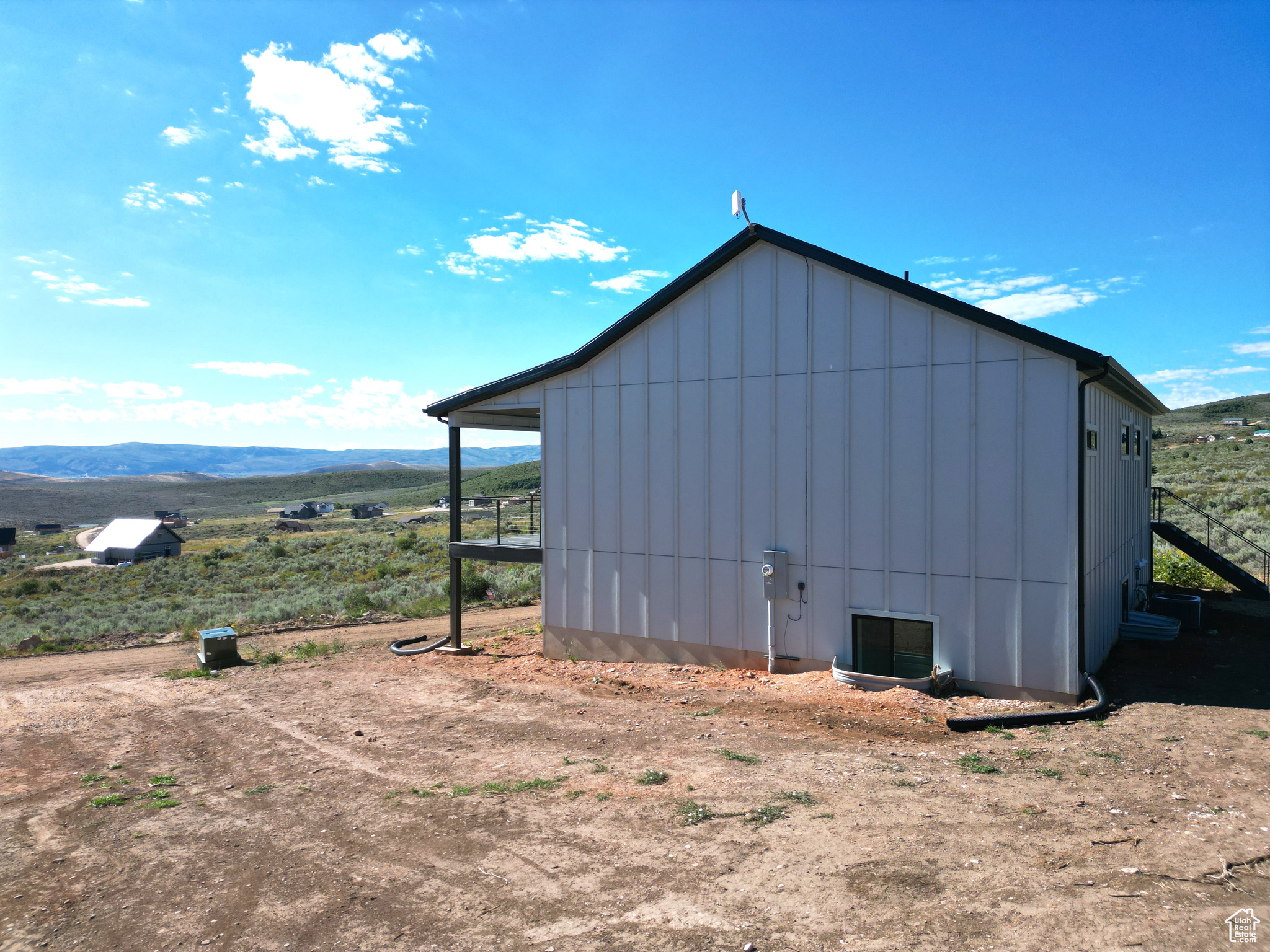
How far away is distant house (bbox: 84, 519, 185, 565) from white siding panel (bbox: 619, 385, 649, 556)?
4410 centimetres

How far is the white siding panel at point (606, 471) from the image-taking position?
13.7m

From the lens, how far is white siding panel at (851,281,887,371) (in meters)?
11.0

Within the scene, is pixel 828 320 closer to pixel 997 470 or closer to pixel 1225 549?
pixel 997 470

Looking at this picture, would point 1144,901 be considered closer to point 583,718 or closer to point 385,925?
point 385,925

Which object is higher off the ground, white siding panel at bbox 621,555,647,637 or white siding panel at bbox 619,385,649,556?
white siding panel at bbox 619,385,649,556

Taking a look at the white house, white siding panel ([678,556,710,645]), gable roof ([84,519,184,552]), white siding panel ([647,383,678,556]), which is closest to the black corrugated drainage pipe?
the white house

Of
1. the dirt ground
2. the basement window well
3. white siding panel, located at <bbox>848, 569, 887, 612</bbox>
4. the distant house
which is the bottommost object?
the distant house

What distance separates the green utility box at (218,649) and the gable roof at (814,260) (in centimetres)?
684

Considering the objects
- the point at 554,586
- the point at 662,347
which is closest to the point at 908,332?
the point at 662,347

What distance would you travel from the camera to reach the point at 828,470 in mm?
11547

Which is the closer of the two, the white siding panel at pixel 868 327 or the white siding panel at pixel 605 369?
the white siding panel at pixel 868 327

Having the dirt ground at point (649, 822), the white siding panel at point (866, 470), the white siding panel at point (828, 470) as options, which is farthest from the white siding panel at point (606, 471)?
the white siding panel at point (866, 470)

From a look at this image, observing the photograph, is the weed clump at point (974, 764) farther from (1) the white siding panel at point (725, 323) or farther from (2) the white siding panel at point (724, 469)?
(1) the white siding panel at point (725, 323)

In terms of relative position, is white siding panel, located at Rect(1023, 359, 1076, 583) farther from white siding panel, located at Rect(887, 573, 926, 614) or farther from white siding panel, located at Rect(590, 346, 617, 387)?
white siding panel, located at Rect(590, 346, 617, 387)
